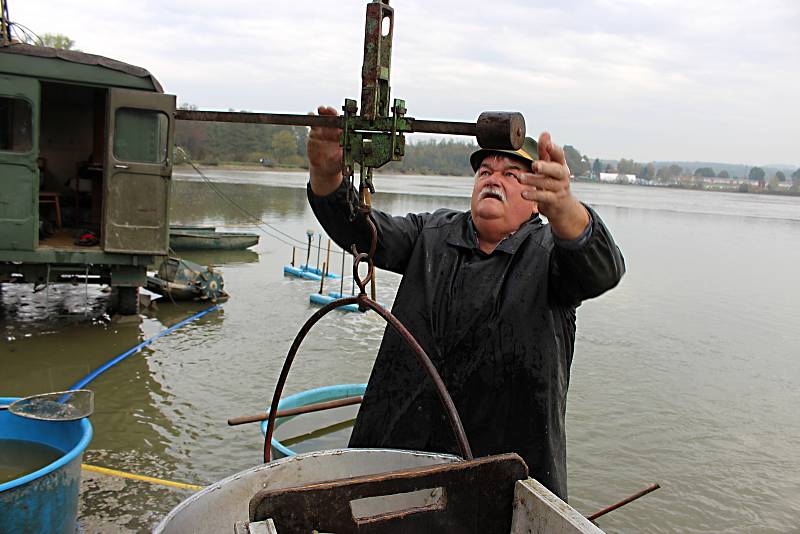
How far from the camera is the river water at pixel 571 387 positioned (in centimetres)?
574

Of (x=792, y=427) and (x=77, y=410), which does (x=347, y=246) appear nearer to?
(x=77, y=410)

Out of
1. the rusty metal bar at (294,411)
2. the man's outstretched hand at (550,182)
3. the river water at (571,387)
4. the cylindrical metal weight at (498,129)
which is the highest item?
the cylindrical metal weight at (498,129)

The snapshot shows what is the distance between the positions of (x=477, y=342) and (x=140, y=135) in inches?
273

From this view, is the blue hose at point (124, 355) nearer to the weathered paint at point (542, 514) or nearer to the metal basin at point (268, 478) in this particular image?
the metal basin at point (268, 478)

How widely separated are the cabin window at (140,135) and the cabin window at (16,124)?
94 centimetres

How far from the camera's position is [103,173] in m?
8.50

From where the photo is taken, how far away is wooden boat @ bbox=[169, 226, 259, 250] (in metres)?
16.0

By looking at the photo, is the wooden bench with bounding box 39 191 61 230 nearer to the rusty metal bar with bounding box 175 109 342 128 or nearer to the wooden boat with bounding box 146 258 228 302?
the wooden boat with bounding box 146 258 228 302

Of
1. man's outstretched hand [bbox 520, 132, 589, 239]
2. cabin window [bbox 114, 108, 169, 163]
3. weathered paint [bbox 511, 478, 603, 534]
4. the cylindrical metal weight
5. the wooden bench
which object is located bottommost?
weathered paint [bbox 511, 478, 603, 534]

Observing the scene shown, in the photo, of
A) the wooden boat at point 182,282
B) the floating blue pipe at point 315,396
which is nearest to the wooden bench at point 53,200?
the wooden boat at point 182,282

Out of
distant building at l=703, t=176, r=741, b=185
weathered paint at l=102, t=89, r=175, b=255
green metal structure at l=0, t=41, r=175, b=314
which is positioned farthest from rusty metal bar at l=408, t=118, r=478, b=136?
distant building at l=703, t=176, r=741, b=185

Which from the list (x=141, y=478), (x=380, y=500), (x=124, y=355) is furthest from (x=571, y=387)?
(x=380, y=500)

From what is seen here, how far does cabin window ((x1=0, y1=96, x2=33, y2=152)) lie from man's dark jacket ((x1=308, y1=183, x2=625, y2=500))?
666cm

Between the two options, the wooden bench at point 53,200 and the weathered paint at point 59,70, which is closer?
the weathered paint at point 59,70
